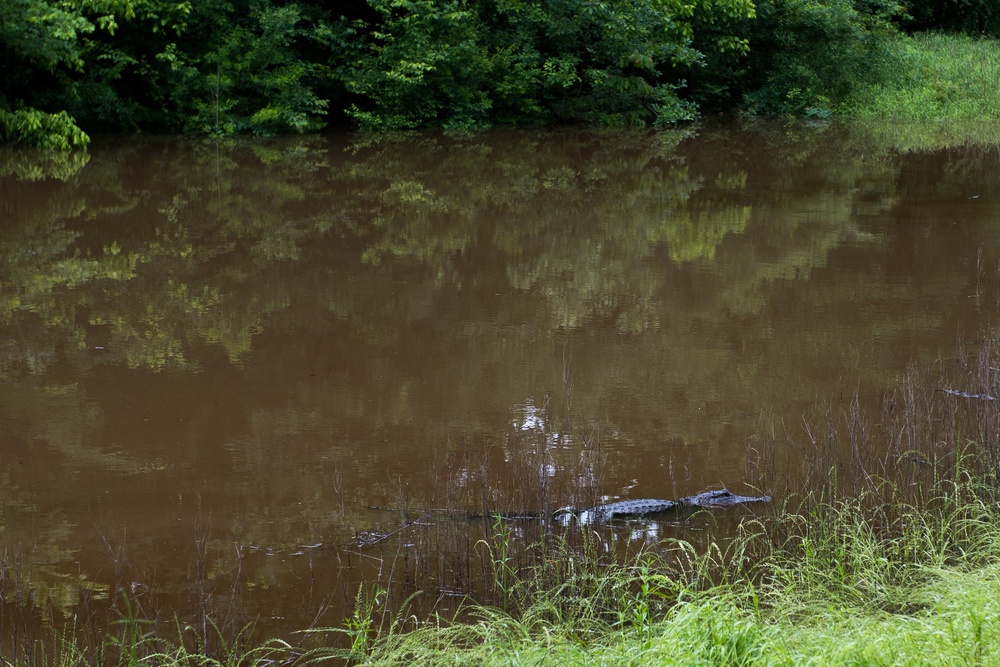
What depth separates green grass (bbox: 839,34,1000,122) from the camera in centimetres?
2270

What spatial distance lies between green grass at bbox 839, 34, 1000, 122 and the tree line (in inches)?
44.3

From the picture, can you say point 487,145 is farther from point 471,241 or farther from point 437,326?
point 437,326

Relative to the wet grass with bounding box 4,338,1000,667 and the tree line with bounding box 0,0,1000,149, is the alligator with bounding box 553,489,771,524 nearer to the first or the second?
the wet grass with bounding box 4,338,1000,667

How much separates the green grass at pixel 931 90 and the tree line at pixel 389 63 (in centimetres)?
113

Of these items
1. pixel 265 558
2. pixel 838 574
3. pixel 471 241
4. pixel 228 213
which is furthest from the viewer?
pixel 228 213

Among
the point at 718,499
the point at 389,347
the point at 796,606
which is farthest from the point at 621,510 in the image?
the point at 389,347

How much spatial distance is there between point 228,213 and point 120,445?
6.45m

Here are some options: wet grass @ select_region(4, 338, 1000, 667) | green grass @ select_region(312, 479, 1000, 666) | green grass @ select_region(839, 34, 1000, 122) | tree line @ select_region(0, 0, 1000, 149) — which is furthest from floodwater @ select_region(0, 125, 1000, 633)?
green grass @ select_region(839, 34, 1000, 122)

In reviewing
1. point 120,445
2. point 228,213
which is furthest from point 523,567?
point 228,213

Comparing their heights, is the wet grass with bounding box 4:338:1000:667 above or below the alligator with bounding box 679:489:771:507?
above

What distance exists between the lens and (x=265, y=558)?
4.58 m

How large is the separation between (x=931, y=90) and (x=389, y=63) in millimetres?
11877

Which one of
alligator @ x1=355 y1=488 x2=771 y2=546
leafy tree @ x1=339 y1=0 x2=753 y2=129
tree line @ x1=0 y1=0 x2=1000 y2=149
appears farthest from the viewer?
leafy tree @ x1=339 y1=0 x2=753 y2=129

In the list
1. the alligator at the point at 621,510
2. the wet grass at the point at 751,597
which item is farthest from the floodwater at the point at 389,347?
the wet grass at the point at 751,597
